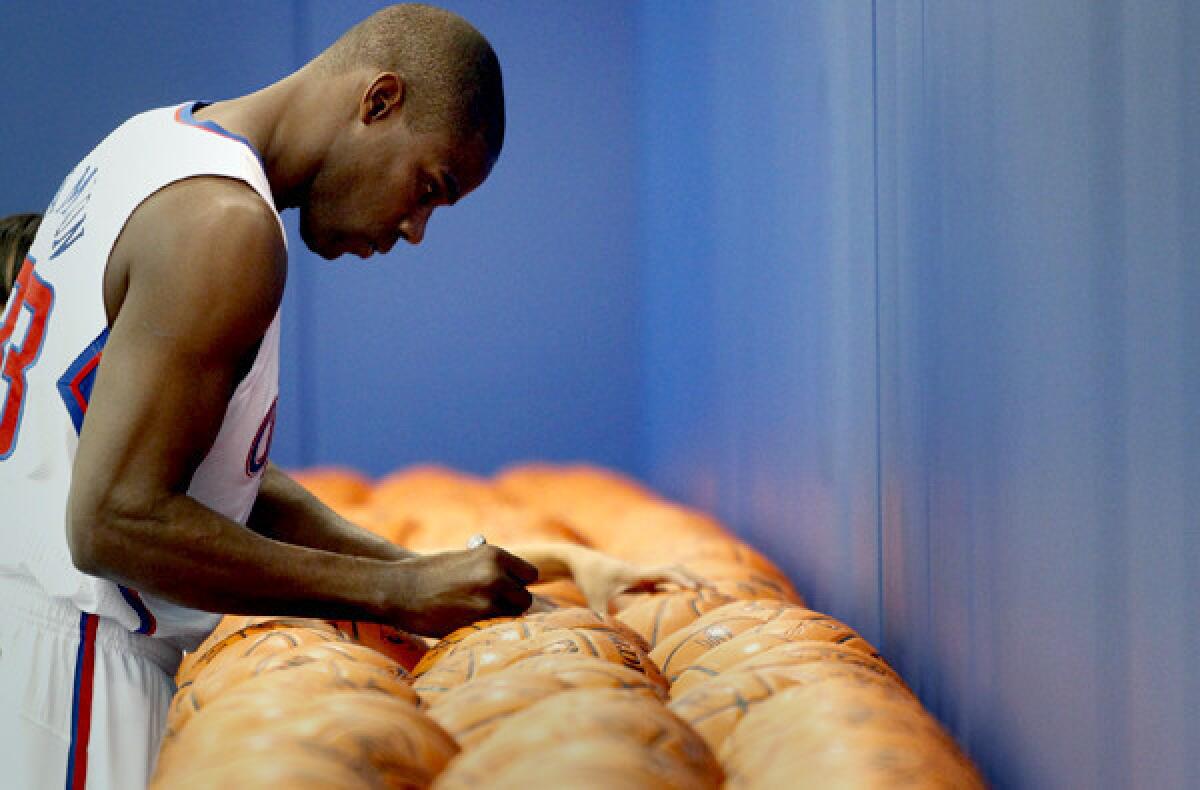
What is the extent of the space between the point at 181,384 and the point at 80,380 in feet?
0.62

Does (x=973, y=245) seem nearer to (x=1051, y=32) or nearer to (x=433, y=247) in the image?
(x=1051, y=32)

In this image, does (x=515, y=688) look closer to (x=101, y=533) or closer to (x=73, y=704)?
Result: (x=101, y=533)

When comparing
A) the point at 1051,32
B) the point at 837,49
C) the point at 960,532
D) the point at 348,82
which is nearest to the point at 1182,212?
the point at 1051,32

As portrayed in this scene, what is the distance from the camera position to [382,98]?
4.56ft

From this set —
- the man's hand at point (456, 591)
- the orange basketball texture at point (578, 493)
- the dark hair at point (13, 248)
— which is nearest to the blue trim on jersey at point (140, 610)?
the man's hand at point (456, 591)

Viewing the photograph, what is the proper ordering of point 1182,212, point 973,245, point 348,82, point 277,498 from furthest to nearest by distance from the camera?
point 277,498 < point 348,82 < point 973,245 < point 1182,212

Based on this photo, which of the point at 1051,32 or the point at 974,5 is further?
the point at 974,5

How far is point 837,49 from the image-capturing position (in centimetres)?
181

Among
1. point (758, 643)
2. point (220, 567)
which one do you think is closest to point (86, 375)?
point (220, 567)

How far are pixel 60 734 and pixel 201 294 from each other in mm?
523

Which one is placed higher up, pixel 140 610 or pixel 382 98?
pixel 382 98

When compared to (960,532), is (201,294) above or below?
above

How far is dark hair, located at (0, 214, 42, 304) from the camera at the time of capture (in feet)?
6.17

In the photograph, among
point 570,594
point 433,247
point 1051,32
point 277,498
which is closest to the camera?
point 1051,32
